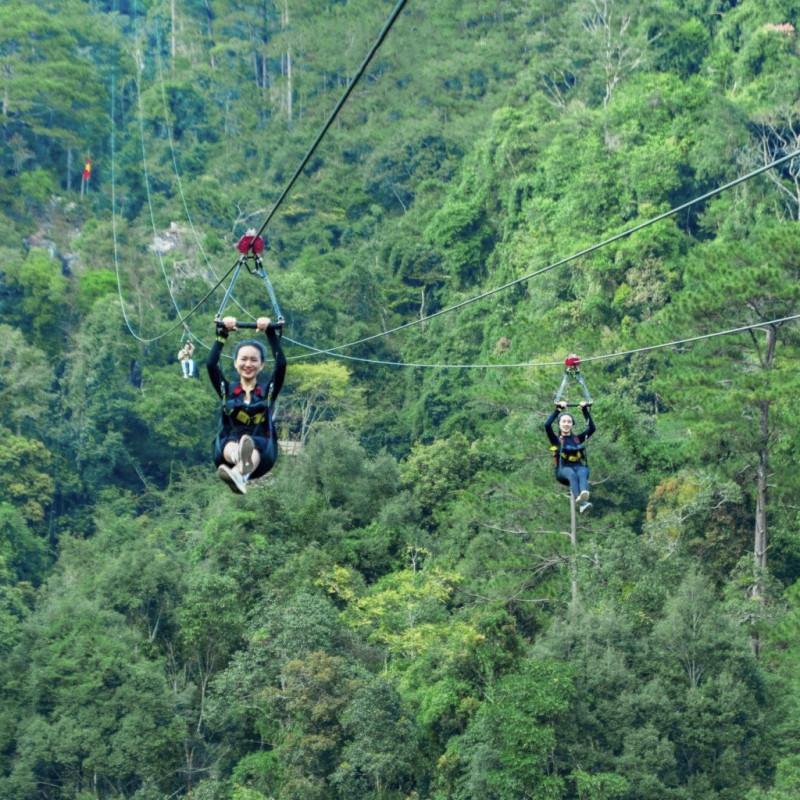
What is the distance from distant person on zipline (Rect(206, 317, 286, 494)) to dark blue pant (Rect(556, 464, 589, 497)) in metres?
4.21

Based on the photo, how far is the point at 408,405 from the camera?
128ft

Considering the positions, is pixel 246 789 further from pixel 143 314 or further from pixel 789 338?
pixel 143 314

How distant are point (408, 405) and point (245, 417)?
1152 inches

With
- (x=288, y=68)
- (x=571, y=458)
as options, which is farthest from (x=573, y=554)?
(x=288, y=68)

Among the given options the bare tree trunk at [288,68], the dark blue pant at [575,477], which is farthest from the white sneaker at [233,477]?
the bare tree trunk at [288,68]

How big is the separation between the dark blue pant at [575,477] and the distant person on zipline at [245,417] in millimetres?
4212

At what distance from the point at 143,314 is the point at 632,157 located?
40.6 ft

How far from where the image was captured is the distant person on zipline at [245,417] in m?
9.55

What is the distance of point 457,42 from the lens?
50250mm

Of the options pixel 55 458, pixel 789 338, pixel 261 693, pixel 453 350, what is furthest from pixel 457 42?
pixel 261 693

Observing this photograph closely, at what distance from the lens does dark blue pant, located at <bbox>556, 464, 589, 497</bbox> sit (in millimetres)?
13578

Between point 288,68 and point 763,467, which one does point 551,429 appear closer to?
point 763,467

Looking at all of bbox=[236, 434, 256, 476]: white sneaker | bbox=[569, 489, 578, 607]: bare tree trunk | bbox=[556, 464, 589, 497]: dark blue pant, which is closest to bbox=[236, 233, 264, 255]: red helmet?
bbox=[236, 434, 256, 476]: white sneaker

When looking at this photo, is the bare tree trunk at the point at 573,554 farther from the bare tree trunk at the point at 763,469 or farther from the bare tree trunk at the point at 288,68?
the bare tree trunk at the point at 288,68
